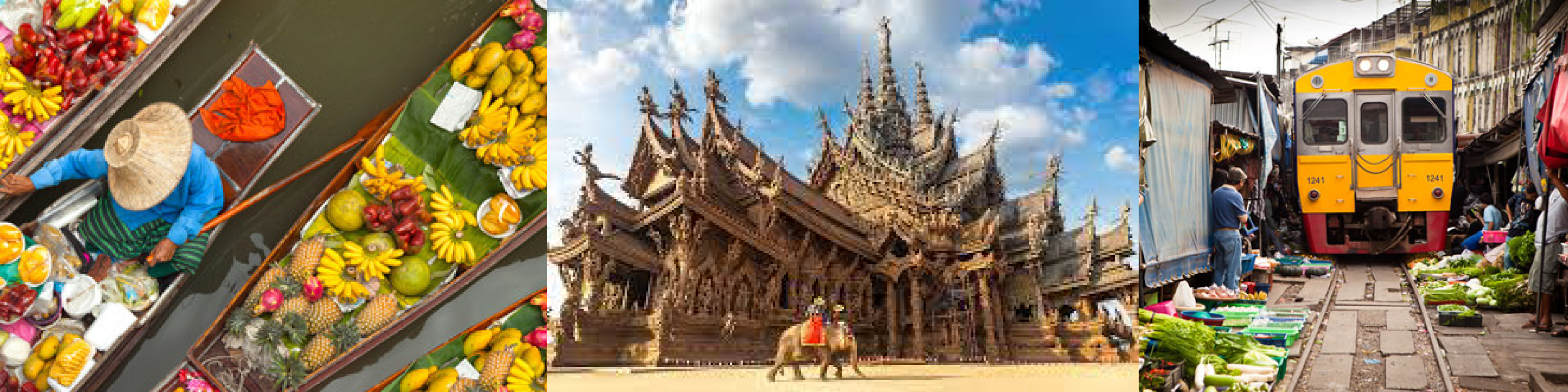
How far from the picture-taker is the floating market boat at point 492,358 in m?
2.55

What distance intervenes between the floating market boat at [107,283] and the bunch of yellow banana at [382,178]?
87 mm

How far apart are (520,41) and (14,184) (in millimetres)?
1373

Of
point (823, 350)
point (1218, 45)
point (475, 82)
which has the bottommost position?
point (823, 350)

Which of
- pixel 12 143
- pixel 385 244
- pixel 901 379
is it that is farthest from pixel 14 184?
pixel 901 379

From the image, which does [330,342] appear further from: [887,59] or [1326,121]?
[1326,121]

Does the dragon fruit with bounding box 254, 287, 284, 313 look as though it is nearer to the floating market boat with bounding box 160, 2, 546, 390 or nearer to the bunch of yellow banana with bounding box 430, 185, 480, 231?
the floating market boat with bounding box 160, 2, 546, 390

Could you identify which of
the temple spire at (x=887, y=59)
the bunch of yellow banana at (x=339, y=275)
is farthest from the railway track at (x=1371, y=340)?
the bunch of yellow banana at (x=339, y=275)

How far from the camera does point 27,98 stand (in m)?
2.38

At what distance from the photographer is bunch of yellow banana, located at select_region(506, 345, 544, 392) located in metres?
2.62

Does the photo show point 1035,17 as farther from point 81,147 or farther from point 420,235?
point 81,147

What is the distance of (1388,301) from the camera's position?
324 centimetres

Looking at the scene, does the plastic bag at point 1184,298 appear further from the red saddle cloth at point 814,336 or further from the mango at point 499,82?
the mango at point 499,82

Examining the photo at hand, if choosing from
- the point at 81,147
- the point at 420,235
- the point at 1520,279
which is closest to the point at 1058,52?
the point at 1520,279

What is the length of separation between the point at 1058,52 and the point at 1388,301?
168cm
